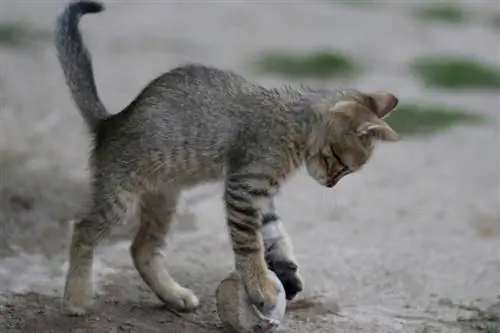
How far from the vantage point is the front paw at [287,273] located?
4.79m

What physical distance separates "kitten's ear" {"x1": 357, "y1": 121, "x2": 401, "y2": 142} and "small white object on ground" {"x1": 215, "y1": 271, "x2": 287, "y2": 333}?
2.21ft

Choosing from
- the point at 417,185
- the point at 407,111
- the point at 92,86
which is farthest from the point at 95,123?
the point at 407,111

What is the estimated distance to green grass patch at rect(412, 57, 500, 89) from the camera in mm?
9930

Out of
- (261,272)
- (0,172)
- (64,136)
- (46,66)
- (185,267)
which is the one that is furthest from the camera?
(46,66)

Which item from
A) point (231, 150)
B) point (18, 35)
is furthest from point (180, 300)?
point (18, 35)

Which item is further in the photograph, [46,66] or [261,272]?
[46,66]

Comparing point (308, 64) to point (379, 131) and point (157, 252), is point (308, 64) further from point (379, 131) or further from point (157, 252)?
point (379, 131)

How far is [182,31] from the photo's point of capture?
1174cm

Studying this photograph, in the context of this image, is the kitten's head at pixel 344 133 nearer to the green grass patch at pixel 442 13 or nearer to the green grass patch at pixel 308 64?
the green grass patch at pixel 308 64

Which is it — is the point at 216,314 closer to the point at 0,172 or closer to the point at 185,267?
the point at 185,267

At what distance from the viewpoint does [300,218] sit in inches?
257

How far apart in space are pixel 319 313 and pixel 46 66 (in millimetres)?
5384

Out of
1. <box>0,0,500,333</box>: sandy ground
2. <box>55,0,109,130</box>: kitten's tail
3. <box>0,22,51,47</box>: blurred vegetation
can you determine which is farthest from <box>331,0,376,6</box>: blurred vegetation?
<box>55,0,109,130</box>: kitten's tail

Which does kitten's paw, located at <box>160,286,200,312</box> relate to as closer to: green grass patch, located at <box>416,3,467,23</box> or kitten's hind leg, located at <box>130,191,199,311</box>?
kitten's hind leg, located at <box>130,191,199,311</box>
